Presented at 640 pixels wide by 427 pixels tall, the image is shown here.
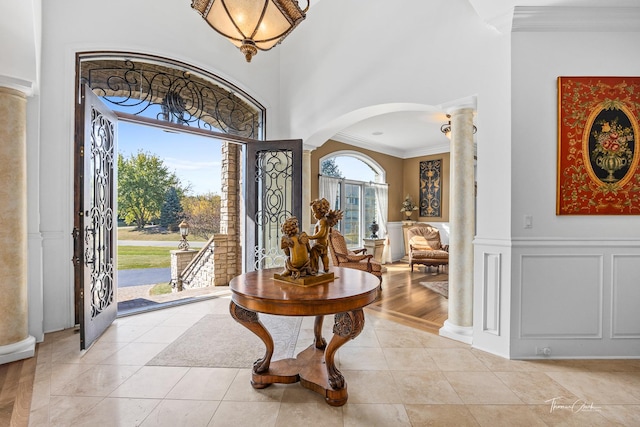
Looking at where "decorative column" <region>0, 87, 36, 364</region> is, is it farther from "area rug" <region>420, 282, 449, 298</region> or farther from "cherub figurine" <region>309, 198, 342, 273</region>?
"area rug" <region>420, 282, 449, 298</region>

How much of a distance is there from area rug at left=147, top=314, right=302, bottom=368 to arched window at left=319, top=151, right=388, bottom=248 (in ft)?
11.8

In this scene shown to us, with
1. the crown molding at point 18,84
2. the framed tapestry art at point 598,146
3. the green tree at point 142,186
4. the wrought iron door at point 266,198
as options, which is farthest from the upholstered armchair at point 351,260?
the green tree at point 142,186

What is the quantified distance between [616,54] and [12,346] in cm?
564

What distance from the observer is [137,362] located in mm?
2514

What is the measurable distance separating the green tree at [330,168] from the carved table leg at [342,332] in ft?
16.0

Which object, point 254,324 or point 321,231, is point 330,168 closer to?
point 321,231

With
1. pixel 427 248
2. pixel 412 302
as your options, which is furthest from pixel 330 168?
pixel 412 302

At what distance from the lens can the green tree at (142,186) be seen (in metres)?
8.05

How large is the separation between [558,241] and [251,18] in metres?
2.97

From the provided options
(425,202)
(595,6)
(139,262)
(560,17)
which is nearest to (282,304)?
(560,17)

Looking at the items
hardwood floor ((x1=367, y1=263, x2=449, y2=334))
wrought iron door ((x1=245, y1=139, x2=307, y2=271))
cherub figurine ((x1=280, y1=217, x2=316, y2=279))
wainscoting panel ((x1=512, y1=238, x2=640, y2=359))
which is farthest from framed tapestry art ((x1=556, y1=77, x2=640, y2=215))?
wrought iron door ((x1=245, y1=139, x2=307, y2=271))

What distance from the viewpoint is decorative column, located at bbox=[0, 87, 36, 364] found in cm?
254

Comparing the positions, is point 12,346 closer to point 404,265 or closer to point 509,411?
point 509,411

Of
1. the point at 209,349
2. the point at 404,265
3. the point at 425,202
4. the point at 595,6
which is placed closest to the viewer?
the point at 595,6
